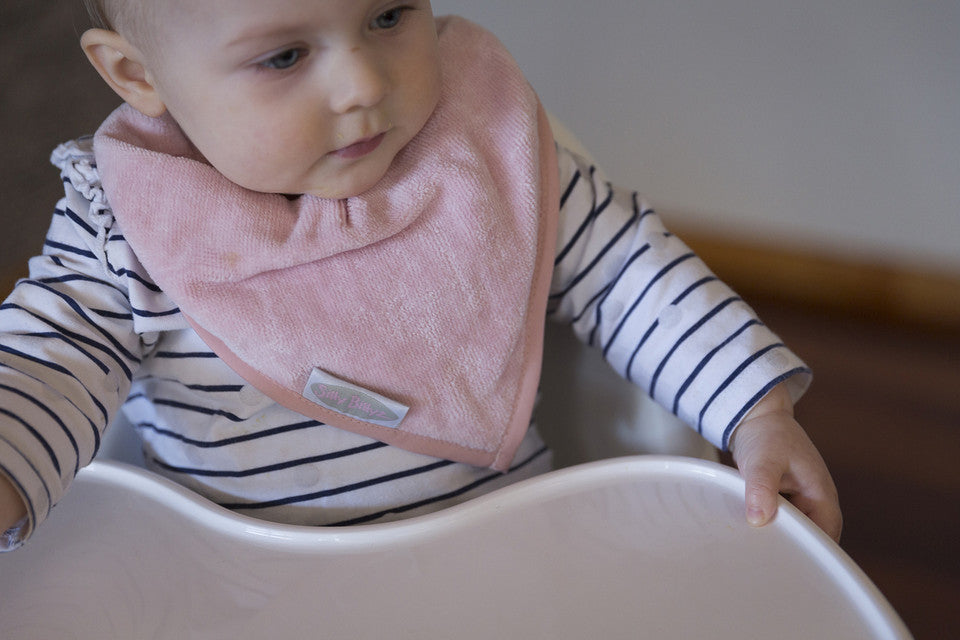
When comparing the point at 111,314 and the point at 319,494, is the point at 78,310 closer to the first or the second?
the point at 111,314

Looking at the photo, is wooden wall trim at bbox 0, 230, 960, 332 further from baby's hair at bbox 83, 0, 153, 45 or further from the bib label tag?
baby's hair at bbox 83, 0, 153, 45

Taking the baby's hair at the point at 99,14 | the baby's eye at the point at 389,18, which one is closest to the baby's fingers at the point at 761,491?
the baby's eye at the point at 389,18

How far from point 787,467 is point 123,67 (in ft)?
1.58

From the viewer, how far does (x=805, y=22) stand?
→ 1.23 meters

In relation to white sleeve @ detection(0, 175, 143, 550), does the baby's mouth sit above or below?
above

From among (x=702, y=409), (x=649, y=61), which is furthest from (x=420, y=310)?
Result: (x=649, y=61)

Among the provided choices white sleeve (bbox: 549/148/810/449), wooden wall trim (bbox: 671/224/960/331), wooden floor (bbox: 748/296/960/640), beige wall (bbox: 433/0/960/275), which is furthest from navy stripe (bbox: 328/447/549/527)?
wooden wall trim (bbox: 671/224/960/331)

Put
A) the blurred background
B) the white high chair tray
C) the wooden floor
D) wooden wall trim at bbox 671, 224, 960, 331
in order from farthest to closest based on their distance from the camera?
wooden wall trim at bbox 671, 224, 960, 331 → the blurred background → the wooden floor → the white high chair tray

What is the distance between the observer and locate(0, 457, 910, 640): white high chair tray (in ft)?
1.52

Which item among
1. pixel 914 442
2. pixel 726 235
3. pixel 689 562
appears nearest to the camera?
pixel 689 562

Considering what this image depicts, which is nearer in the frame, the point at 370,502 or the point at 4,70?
the point at 370,502

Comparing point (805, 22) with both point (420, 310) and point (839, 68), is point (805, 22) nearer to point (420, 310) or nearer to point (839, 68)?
point (839, 68)

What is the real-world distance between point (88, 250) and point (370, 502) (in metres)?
0.25

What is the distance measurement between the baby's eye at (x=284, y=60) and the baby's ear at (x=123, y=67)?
92 mm
